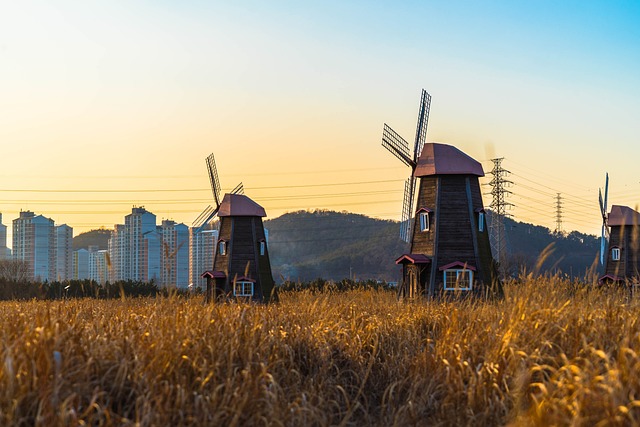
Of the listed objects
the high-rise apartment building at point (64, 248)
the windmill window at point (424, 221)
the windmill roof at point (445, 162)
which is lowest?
the high-rise apartment building at point (64, 248)

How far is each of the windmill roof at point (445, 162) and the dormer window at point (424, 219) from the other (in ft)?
3.98

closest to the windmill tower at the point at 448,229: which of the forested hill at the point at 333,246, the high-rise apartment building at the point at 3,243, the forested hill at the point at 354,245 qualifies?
the forested hill at the point at 354,245

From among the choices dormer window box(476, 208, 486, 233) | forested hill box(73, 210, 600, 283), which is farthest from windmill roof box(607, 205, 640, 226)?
forested hill box(73, 210, 600, 283)

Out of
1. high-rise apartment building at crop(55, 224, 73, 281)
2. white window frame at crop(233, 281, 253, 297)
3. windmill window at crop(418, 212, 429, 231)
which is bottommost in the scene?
high-rise apartment building at crop(55, 224, 73, 281)

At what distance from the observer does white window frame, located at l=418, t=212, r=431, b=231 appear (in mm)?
25172

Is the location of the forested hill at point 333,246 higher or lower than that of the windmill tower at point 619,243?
lower

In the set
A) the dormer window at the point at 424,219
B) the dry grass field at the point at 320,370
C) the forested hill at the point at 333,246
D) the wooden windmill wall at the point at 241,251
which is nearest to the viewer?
the dry grass field at the point at 320,370

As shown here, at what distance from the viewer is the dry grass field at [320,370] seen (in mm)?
6082

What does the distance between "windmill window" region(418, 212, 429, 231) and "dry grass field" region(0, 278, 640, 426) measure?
15.5 meters

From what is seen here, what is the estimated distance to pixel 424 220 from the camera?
997 inches

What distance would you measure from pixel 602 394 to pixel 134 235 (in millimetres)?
110209

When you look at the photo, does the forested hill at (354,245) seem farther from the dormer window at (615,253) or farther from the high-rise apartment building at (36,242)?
the dormer window at (615,253)

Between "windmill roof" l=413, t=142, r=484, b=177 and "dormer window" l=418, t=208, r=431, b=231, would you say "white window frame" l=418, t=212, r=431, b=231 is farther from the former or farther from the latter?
"windmill roof" l=413, t=142, r=484, b=177

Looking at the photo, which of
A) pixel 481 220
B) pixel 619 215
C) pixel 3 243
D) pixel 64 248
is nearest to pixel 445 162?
pixel 481 220
